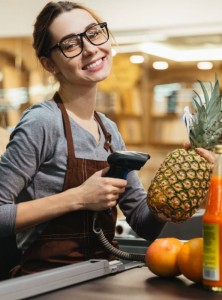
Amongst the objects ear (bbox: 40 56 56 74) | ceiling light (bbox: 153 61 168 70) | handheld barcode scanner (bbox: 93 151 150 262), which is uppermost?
ceiling light (bbox: 153 61 168 70)

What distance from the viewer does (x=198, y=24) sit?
560 cm

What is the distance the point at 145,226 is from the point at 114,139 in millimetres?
267

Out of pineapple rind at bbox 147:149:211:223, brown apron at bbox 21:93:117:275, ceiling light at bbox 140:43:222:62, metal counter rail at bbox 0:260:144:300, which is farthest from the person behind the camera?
ceiling light at bbox 140:43:222:62

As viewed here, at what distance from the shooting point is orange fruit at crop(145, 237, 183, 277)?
1.38m

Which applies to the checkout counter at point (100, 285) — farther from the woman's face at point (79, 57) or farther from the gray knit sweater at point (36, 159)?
the woman's face at point (79, 57)

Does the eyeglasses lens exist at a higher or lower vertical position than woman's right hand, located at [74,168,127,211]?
higher

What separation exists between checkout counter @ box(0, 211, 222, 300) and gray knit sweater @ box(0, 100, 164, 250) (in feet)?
0.90

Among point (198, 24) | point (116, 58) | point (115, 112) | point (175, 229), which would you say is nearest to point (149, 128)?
point (115, 112)

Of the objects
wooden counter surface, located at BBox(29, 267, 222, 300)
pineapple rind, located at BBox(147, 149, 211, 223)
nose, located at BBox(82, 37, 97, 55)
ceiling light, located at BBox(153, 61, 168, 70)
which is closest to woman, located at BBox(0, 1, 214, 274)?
nose, located at BBox(82, 37, 97, 55)

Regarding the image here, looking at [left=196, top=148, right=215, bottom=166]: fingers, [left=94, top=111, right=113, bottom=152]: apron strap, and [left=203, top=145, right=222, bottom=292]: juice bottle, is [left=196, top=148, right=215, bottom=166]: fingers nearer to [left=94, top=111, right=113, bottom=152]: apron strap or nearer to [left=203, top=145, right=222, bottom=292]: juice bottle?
[left=203, top=145, right=222, bottom=292]: juice bottle

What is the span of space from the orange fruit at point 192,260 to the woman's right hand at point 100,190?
245 millimetres

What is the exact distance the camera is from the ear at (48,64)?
1.81m

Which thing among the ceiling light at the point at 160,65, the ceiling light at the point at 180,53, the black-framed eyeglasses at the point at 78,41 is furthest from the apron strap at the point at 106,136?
the ceiling light at the point at 160,65

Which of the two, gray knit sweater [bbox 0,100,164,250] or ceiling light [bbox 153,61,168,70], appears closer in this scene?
gray knit sweater [bbox 0,100,164,250]
